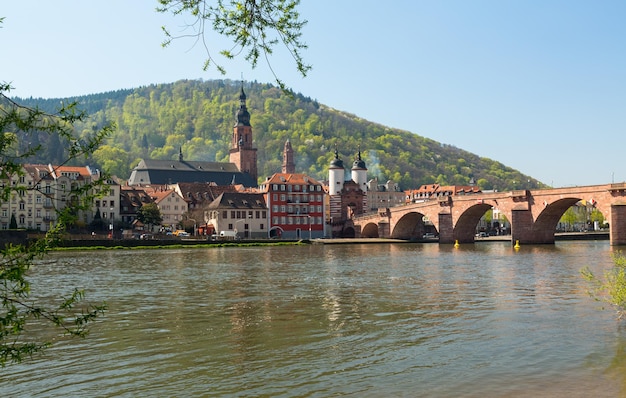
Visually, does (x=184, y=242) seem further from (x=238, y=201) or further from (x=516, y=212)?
(x=516, y=212)

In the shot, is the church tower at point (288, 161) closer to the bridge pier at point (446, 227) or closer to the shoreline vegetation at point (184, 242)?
the shoreline vegetation at point (184, 242)

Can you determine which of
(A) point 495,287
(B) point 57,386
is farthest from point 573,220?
(B) point 57,386

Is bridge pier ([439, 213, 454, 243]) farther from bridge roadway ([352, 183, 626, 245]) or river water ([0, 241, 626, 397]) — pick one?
river water ([0, 241, 626, 397])

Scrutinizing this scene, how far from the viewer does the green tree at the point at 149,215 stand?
102637 millimetres

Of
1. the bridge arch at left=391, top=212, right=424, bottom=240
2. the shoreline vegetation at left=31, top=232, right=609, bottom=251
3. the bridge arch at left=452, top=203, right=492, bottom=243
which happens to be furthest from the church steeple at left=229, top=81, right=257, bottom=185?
the bridge arch at left=452, top=203, right=492, bottom=243

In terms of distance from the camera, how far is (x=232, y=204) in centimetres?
10900

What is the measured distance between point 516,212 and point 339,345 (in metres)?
67.9

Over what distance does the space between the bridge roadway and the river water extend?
133ft

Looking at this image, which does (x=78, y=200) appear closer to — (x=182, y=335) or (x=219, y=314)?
(x=182, y=335)

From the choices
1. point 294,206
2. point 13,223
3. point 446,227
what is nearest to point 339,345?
point 446,227

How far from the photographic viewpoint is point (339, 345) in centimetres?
1823

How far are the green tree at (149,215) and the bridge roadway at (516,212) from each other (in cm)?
3432

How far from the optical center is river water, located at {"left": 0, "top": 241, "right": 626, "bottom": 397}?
14102mm

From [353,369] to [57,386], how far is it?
245 inches
